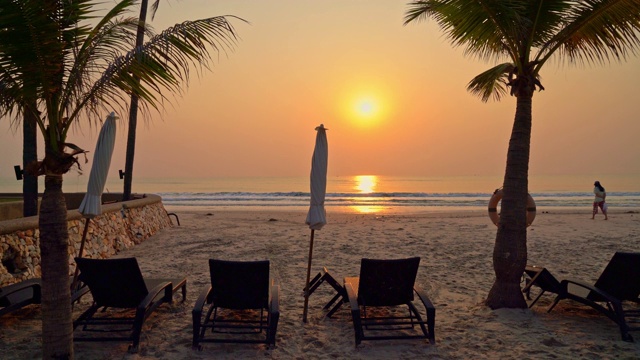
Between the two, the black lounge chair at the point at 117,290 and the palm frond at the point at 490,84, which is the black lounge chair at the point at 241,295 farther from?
the palm frond at the point at 490,84

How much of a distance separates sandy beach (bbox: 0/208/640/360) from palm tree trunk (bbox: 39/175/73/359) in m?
0.95

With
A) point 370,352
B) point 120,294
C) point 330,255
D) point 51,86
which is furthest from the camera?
point 330,255

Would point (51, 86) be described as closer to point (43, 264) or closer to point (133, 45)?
point (133, 45)

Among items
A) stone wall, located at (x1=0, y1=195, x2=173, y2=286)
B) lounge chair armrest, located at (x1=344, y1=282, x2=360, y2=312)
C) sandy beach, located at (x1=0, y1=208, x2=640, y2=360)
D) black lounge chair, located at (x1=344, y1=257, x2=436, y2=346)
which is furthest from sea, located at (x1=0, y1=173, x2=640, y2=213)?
black lounge chair, located at (x1=344, y1=257, x2=436, y2=346)

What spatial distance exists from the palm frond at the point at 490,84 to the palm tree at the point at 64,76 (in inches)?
196

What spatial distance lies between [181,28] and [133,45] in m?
0.44

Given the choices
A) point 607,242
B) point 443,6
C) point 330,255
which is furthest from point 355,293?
point 607,242

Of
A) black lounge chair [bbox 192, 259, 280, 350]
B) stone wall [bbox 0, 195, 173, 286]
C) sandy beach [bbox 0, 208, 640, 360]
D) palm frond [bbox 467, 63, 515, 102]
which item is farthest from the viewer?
palm frond [bbox 467, 63, 515, 102]

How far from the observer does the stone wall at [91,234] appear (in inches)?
242

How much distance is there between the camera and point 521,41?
17.9ft

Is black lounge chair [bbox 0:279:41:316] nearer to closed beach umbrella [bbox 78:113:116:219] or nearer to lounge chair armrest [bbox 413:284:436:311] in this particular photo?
closed beach umbrella [bbox 78:113:116:219]

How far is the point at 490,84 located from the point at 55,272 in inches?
293

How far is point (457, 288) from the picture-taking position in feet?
23.1

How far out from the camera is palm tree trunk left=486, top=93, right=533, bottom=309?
563cm
